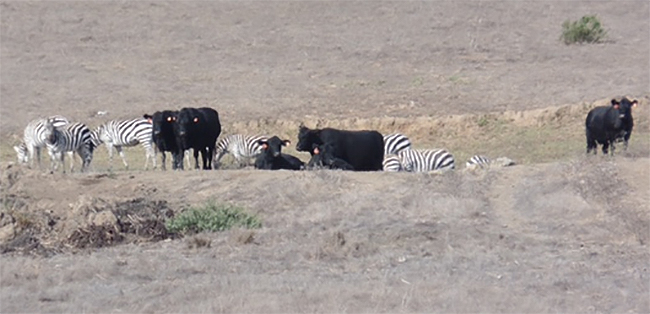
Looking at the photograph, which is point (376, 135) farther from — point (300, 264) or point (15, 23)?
point (15, 23)

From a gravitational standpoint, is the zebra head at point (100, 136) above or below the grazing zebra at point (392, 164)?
above

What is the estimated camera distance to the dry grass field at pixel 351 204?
12172 mm

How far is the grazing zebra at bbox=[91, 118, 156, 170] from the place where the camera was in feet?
91.9

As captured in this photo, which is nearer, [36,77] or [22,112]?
[22,112]

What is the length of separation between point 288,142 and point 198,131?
81.1 inches

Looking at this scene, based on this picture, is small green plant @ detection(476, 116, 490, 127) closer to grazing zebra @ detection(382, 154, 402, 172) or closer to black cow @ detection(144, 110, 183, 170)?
grazing zebra @ detection(382, 154, 402, 172)

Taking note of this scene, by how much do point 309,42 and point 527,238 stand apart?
33.8 m

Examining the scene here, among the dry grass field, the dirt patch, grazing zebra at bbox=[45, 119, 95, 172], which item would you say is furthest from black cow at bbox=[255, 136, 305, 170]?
the dirt patch

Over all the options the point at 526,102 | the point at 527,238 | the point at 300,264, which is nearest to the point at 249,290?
the point at 300,264

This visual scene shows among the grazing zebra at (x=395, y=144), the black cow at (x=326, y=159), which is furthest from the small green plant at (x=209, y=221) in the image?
the grazing zebra at (x=395, y=144)

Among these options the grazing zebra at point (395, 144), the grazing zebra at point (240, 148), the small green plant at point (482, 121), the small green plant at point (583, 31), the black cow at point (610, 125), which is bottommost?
the grazing zebra at point (240, 148)

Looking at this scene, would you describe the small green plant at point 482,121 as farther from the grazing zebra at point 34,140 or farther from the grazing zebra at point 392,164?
the grazing zebra at point 34,140

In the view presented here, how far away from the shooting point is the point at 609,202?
17484 millimetres

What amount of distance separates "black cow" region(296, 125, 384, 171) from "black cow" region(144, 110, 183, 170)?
2555 mm
